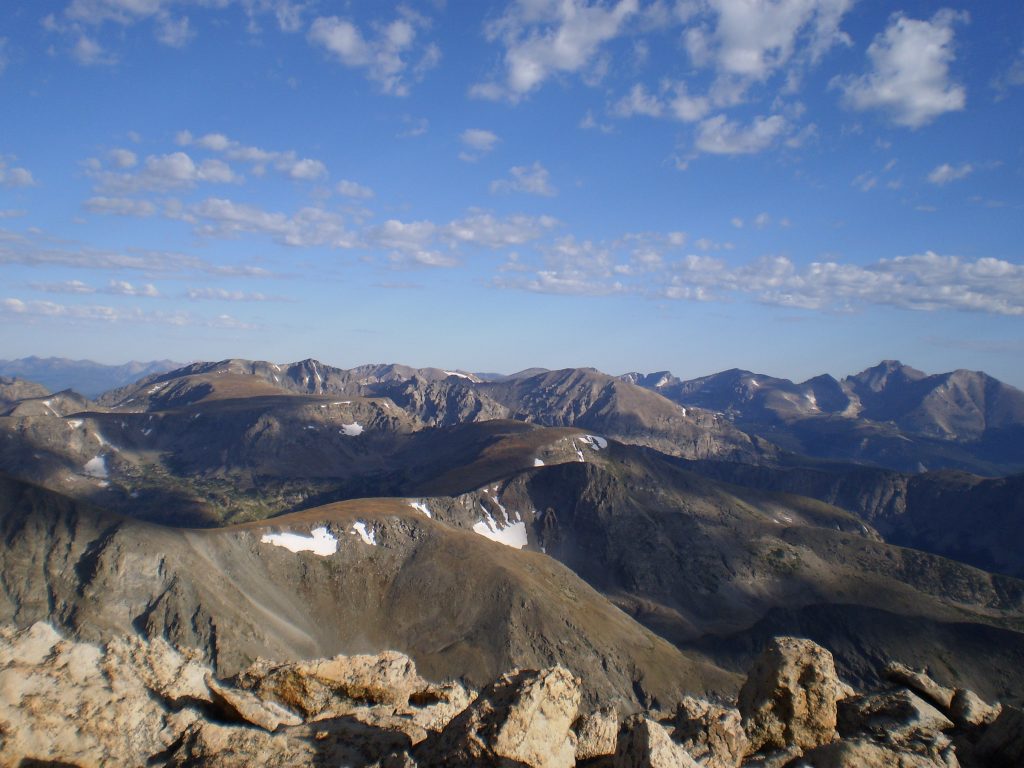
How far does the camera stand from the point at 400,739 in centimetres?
1420

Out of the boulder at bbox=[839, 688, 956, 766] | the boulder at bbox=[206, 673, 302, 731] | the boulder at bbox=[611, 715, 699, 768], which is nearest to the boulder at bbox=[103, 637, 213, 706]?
the boulder at bbox=[206, 673, 302, 731]

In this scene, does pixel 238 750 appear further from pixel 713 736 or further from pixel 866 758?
pixel 866 758

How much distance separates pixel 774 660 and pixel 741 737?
4111 mm

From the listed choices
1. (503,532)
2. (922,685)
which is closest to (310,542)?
(503,532)

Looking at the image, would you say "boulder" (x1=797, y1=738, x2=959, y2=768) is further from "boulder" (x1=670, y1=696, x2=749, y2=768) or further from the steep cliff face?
the steep cliff face

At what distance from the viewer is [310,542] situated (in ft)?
360

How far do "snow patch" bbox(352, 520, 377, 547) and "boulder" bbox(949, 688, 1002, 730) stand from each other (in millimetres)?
103672

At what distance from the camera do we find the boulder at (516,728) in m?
13.2

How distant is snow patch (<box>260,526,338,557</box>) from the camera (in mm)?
107000

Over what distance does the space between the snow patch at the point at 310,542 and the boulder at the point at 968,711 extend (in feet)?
333

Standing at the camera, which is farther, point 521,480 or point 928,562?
point 521,480

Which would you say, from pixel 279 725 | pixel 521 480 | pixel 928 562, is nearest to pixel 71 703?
pixel 279 725

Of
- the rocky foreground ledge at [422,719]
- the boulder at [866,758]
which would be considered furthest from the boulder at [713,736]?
the boulder at [866,758]

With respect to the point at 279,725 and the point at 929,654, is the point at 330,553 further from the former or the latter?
the point at 929,654
